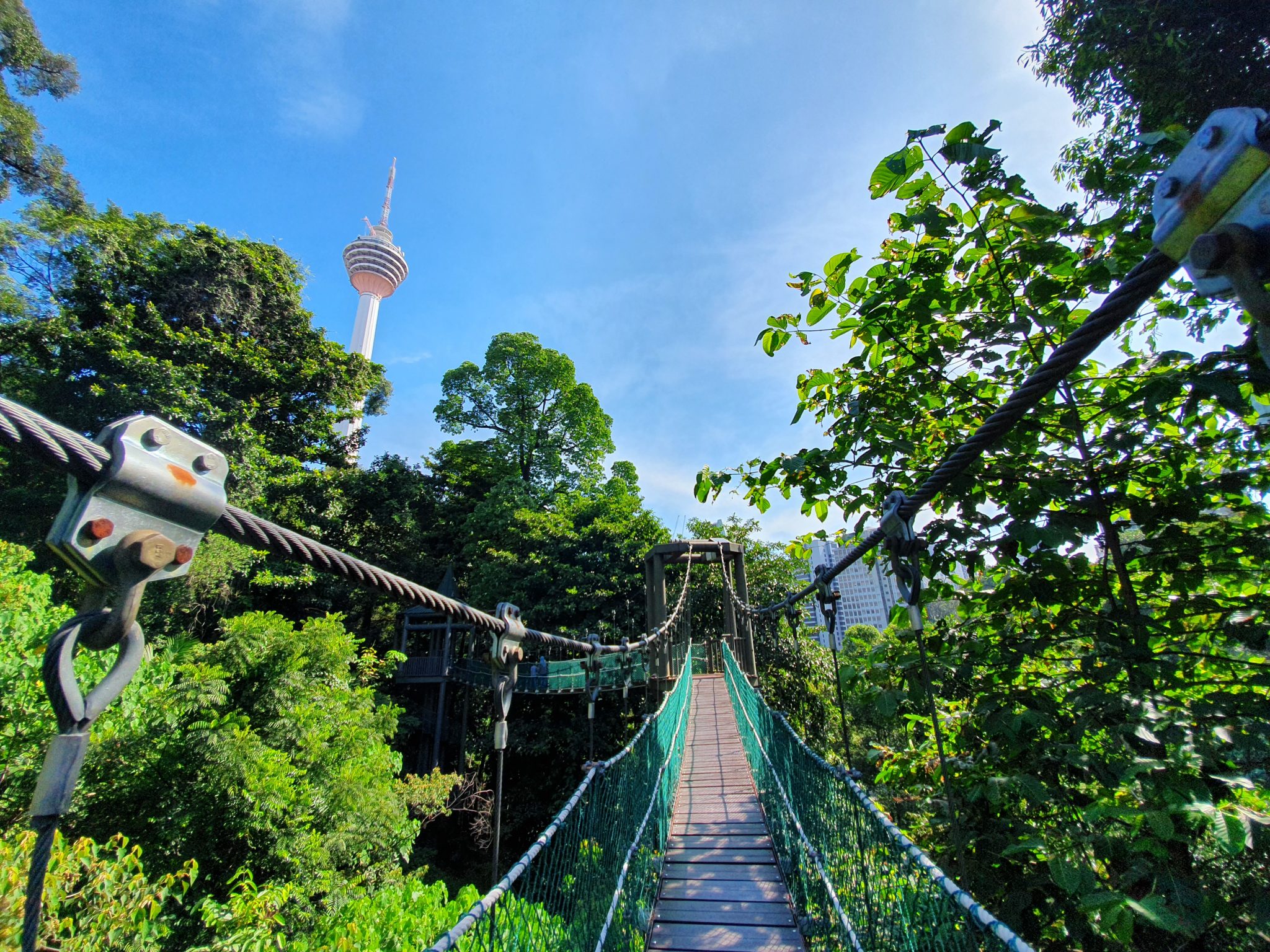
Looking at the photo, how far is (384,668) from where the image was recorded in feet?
37.2

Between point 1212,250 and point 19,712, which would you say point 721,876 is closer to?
point 1212,250

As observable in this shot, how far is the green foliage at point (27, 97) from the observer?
1026cm

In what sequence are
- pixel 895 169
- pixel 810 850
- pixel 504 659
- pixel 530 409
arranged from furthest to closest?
pixel 530 409
pixel 810 850
pixel 895 169
pixel 504 659

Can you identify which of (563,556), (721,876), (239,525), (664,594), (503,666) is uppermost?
(563,556)

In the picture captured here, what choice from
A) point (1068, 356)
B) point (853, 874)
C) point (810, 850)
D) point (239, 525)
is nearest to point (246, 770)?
point (810, 850)

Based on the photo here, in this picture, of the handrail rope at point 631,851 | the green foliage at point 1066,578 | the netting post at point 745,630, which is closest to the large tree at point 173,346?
the netting post at point 745,630

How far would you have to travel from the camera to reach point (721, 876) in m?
3.08

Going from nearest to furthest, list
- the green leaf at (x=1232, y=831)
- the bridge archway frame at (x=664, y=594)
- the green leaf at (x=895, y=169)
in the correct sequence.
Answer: the green leaf at (x=1232, y=831) < the green leaf at (x=895, y=169) < the bridge archway frame at (x=664, y=594)

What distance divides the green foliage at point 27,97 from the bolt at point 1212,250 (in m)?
16.4

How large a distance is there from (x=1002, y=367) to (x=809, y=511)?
3.44ft

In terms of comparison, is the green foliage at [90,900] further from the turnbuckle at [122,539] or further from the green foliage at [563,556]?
the green foliage at [563,556]

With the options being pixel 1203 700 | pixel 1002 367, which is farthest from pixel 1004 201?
pixel 1203 700

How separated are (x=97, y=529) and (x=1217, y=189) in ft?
3.58

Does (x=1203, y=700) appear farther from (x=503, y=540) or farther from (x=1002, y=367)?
(x=503, y=540)
